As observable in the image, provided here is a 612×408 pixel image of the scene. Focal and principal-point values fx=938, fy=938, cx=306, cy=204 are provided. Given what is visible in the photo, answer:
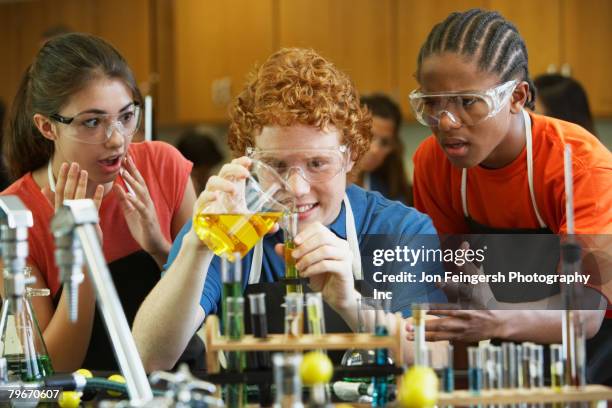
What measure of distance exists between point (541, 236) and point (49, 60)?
1242mm

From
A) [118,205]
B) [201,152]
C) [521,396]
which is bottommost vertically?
[521,396]

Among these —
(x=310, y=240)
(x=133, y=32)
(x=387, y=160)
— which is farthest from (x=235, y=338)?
(x=133, y=32)

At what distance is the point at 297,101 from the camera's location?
1.86 meters

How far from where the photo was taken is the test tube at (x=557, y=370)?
122 cm

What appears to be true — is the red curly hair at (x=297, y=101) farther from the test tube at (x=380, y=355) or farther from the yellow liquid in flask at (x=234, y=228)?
the test tube at (x=380, y=355)

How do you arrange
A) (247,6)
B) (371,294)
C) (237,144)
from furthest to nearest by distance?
(247,6) → (237,144) → (371,294)

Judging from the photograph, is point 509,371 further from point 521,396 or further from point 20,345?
point 20,345

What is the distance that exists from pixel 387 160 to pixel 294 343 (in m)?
3.23

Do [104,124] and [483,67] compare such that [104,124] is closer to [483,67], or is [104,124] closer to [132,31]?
[483,67]

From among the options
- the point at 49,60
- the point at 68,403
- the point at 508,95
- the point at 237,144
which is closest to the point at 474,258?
the point at 508,95

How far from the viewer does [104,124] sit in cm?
219

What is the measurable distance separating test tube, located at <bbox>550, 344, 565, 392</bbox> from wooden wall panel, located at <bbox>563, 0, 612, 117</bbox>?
12.9ft

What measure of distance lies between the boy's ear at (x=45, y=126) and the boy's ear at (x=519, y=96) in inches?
42.8

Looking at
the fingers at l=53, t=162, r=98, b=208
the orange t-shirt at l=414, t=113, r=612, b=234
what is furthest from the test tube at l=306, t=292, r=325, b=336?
the fingers at l=53, t=162, r=98, b=208
